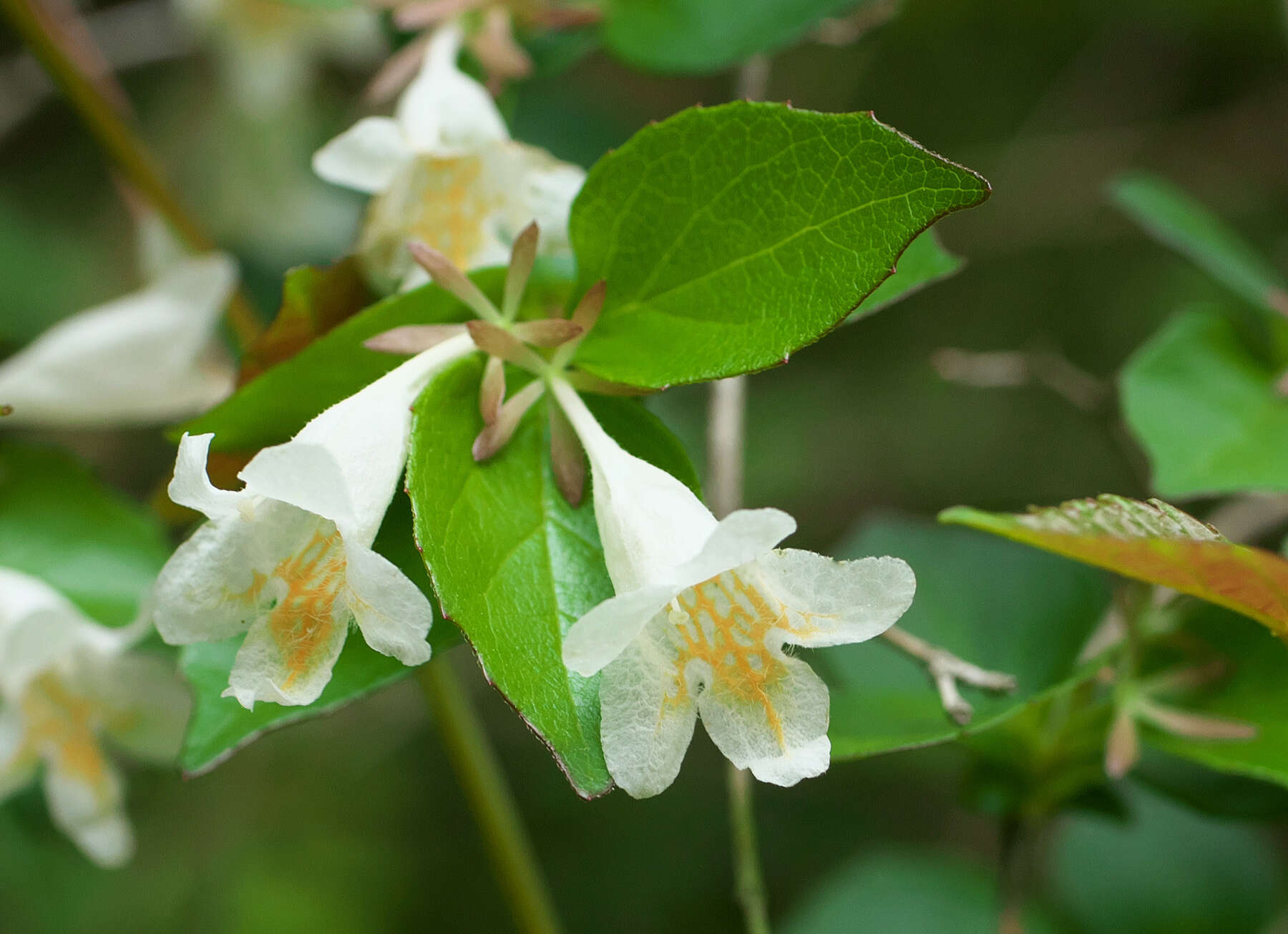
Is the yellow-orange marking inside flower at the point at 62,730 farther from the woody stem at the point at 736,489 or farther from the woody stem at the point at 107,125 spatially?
the woody stem at the point at 736,489

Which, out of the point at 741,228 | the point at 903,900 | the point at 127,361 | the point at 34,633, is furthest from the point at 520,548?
the point at 903,900

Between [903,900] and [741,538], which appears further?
[903,900]

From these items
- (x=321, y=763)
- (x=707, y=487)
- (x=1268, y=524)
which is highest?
(x=707, y=487)

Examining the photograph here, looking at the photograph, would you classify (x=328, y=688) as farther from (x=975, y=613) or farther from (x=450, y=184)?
(x=975, y=613)

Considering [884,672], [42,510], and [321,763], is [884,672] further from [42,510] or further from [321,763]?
[321,763]

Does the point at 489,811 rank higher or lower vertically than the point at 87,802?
lower

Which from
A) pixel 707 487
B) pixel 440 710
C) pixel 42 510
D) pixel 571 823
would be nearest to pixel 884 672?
pixel 707 487

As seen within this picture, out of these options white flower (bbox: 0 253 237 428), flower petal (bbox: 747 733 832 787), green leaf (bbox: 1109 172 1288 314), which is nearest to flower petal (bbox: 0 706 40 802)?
white flower (bbox: 0 253 237 428)

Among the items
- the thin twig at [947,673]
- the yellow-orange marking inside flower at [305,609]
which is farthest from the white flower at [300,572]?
the thin twig at [947,673]
